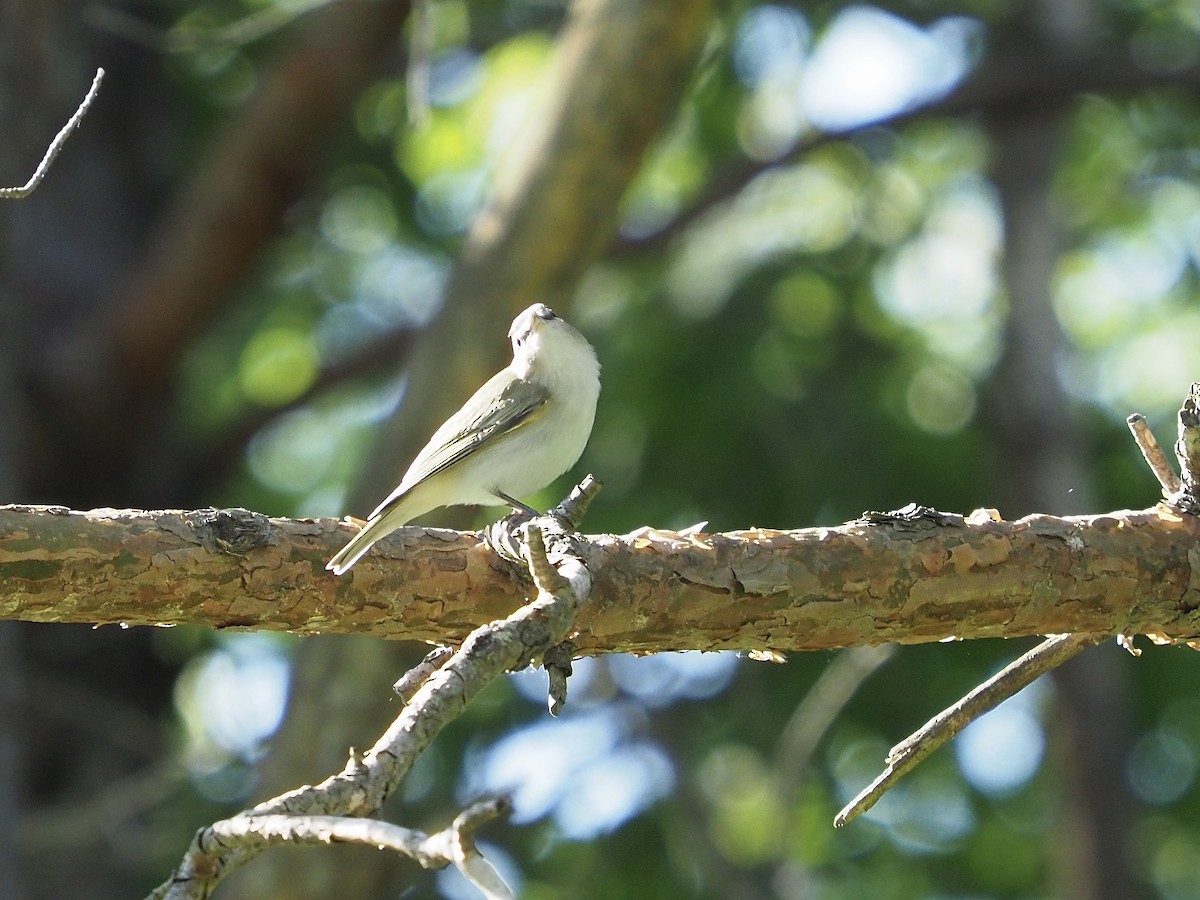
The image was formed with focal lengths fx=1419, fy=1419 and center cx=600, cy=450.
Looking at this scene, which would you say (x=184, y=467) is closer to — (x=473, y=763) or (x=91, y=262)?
(x=91, y=262)

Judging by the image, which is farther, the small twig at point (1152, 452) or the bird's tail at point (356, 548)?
the small twig at point (1152, 452)

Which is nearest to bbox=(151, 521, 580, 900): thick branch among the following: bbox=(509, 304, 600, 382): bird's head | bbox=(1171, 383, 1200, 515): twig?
bbox=(1171, 383, 1200, 515): twig

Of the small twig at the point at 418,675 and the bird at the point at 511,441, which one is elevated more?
the small twig at the point at 418,675

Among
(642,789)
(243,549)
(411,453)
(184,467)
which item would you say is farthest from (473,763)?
(243,549)

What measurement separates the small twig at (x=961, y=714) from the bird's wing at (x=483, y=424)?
77.8 inches

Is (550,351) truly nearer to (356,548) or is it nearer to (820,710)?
(356,548)

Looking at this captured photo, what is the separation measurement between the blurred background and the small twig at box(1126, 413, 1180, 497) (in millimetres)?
2305

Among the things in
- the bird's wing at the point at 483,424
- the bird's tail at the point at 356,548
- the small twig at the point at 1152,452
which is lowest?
the small twig at the point at 1152,452

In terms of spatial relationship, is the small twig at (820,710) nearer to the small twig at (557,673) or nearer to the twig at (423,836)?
→ the small twig at (557,673)

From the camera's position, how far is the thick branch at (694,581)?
3350mm

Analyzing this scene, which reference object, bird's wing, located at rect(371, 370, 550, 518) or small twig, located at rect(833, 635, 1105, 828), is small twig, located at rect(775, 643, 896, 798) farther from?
small twig, located at rect(833, 635, 1105, 828)

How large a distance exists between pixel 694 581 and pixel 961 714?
0.74 m

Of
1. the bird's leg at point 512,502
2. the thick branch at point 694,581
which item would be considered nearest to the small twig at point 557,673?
the thick branch at point 694,581

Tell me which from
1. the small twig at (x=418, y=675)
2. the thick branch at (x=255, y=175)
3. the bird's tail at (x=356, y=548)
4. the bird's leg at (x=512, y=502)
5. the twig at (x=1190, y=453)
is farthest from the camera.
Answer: the thick branch at (x=255, y=175)
